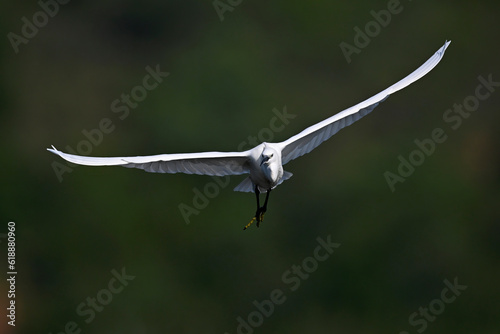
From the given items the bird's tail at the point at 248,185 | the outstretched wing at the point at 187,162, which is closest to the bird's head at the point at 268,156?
the outstretched wing at the point at 187,162

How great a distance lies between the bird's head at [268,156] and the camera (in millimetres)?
8898

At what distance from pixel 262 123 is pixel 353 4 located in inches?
294

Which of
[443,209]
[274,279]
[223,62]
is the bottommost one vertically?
[443,209]

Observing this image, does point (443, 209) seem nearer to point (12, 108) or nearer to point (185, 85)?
point (185, 85)

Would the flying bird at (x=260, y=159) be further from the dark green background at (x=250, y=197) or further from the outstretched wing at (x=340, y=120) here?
the dark green background at (x=250, y=197)

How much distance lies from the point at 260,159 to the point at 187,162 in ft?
2.17

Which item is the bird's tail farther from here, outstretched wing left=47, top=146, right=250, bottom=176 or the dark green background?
the dark green background

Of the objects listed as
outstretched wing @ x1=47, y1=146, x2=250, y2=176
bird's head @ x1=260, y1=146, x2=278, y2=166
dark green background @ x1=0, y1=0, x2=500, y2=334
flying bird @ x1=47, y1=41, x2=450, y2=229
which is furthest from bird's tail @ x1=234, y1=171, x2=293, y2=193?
dark green background @ x1=0, y1=0, x2=500, y2=334

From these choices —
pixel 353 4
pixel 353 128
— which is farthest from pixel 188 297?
pixel 353 4

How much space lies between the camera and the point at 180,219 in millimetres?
20734

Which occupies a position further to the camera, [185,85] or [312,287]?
[185,85]

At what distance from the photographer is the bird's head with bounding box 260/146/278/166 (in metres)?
8.90

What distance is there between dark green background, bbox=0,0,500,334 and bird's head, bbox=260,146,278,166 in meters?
9.84

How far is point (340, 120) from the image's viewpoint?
376 inches
